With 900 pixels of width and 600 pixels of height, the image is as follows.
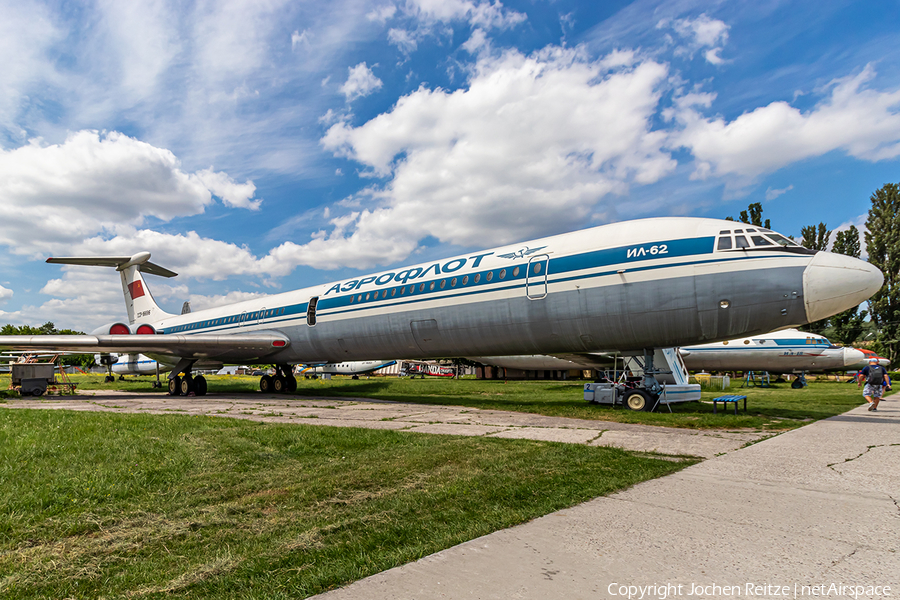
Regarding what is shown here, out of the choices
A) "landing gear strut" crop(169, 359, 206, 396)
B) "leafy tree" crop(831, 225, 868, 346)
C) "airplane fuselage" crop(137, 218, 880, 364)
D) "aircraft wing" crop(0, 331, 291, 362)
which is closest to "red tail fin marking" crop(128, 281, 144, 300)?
"landing gear strut" crop(169, 359, 206, 396)

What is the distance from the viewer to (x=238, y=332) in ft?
69.4

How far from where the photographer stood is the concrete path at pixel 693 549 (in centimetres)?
265

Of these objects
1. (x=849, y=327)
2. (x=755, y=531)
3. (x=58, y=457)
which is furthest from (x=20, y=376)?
(x=849, y=327)

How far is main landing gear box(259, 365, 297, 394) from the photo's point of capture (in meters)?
22.1

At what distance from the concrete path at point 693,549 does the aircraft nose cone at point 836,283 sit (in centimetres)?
527

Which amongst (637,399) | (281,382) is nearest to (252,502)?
(637,399)

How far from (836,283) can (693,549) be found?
8631 mm

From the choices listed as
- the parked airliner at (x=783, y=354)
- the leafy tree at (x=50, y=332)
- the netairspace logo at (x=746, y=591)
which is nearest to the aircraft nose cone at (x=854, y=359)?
the parked airliner at (x=783, y=354)

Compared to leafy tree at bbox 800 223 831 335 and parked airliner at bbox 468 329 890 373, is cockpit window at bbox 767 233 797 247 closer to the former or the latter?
parked airliner at bbox 468 329 890 373

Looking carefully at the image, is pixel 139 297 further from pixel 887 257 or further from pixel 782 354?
pixel 887 257

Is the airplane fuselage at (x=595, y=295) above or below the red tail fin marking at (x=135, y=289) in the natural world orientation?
below

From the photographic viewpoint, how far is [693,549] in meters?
3.20

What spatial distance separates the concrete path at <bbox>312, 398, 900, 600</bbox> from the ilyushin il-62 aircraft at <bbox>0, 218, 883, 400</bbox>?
17.8ft

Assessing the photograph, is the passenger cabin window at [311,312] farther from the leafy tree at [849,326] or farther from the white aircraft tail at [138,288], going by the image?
the leafy tree at [849,326]
